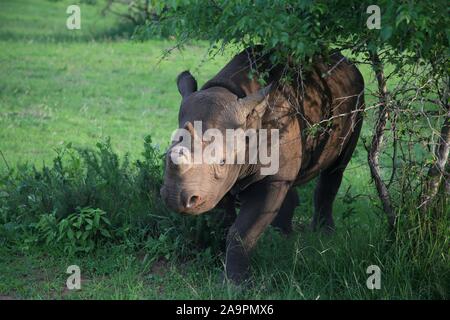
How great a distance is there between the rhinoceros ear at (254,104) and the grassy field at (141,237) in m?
0.55

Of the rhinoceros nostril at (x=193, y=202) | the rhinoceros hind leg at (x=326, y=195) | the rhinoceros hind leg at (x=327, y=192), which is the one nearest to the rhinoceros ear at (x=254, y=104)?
the rhinoceros nostril at (x=193, y=202)

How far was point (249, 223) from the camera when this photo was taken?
6656mm

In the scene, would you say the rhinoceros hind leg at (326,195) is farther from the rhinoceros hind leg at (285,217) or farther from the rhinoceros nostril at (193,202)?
the rhinoceros nostril at (193,202)

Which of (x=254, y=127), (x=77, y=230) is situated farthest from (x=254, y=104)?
(x=77, y=230)

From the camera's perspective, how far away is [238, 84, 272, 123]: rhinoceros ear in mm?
6469

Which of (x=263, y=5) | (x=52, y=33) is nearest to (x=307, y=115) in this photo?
(x=263, y=5)

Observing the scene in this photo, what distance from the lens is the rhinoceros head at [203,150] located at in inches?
232

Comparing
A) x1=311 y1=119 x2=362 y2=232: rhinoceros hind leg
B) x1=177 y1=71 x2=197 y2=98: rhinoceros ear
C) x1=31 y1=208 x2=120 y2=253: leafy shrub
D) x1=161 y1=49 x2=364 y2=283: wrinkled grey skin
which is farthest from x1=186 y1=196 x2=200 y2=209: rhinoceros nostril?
x1=311 y1=119 x2=362 y2=232: rhinoceros hind leg

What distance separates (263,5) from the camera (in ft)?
20.4

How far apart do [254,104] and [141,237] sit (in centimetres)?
172

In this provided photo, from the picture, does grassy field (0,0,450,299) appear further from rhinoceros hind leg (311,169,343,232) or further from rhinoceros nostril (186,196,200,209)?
rhinoceros nostril (186,196,200,209)
